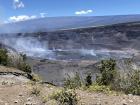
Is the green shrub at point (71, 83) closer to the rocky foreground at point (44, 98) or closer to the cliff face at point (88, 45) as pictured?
the rocky foreground at point (44, 98)

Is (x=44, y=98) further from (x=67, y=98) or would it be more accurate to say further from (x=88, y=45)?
(x=88, y=45)

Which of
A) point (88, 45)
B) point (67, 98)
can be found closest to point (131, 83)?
point (67, 98)

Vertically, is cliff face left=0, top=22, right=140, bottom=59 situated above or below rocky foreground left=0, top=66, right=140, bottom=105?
below

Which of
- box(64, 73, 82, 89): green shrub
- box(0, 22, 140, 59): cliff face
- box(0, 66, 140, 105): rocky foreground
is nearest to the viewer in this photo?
box(0, 66, 140, 105): rocky foreground

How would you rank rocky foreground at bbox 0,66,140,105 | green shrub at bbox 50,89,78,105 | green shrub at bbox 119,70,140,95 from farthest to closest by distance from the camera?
green shrub at bbox 119,70,140,95
rocky foreground at bbox 0,66,140,105
green shrub at bbox 50,89,78,105

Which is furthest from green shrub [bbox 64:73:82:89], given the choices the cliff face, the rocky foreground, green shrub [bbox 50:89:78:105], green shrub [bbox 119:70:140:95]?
the cliff face

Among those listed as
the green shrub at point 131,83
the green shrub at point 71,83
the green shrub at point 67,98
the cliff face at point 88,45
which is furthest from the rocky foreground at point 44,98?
the cliff face at point 88,45

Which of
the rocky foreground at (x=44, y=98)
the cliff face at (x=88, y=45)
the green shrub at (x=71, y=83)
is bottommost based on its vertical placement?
the cliff face at (x=88, y=45)

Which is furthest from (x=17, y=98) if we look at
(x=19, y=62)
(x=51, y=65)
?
(x=51, y=65)

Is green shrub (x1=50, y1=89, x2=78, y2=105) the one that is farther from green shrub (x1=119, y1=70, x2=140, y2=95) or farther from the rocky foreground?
green shrub (x1=119, y1=70, x2=140, y2=95)

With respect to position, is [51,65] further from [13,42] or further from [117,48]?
[13,42]

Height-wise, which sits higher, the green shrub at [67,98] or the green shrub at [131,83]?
the green shrub at [67,98]

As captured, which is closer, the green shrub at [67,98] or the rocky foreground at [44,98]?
the green shrub at [67,98]

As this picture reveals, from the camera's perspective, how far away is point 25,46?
182125mm
